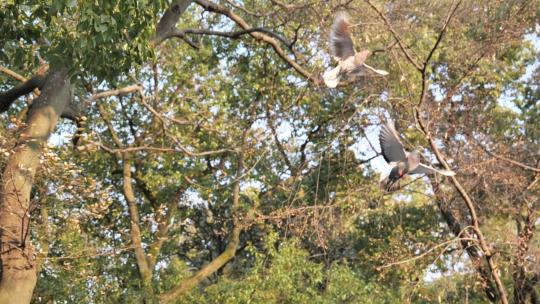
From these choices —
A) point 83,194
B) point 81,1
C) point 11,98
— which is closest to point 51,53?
point 81,1

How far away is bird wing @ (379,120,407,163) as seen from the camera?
6645mm

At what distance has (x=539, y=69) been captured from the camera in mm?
13258

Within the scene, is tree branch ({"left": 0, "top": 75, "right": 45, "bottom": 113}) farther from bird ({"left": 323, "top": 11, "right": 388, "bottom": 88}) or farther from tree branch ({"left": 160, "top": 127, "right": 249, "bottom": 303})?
tree branch ({"left": 160, "top": 127, "right": 249, "bottom": 303})

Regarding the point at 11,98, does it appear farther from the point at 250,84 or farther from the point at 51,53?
the point at 250,84

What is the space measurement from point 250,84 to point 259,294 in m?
4.25

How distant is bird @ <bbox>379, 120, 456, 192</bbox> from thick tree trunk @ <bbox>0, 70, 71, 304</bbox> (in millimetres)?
3142

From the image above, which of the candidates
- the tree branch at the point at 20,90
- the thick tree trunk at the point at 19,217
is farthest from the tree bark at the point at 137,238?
the thick tree trunk at the point at 19,217

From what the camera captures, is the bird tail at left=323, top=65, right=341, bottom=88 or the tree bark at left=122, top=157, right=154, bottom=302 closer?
the bird tail at left=323, top=65, right=341, bottom=88

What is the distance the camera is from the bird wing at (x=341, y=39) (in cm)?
683

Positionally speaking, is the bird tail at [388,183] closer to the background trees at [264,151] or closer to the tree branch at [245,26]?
the background trees at [264,151]

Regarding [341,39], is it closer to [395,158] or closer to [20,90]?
[395,158]

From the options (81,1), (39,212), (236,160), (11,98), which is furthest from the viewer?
(236,160)

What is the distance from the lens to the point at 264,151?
8.83m

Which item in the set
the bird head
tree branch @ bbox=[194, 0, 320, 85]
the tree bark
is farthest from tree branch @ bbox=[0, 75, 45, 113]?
the tree bark
